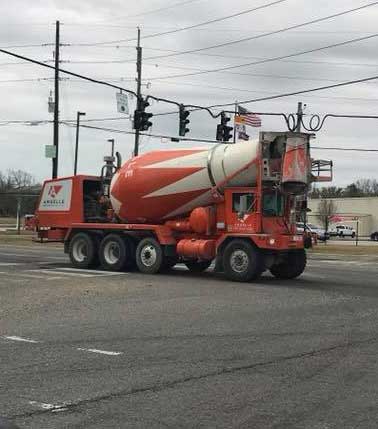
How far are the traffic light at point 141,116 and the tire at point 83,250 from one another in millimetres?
10924

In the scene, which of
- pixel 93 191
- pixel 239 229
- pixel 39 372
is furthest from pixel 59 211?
pixel 39 372

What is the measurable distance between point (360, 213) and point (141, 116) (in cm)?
7776

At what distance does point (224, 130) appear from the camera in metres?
32.5

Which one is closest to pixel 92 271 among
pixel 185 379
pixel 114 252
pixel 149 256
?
pixel 114 252

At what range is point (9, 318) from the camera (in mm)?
10242

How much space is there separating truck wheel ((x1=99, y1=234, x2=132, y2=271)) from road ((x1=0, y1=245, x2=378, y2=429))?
429cm

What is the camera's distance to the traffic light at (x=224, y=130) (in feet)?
106

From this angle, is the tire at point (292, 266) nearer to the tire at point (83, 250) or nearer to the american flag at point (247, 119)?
the tire at point (83, 250)

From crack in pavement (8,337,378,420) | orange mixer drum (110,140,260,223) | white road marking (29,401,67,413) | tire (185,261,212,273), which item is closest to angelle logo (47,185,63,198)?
orange mixer drum (110,140,260,223)

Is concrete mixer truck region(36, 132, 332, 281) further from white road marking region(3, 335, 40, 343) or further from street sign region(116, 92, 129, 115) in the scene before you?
street sign region(116, 92, 129, 115)

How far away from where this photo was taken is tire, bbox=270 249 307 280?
17263 millimetres

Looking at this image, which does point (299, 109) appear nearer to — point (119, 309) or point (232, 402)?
point (119, 309)

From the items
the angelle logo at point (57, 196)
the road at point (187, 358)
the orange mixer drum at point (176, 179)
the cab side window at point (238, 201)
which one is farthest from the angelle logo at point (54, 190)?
the road at point (187, 358)

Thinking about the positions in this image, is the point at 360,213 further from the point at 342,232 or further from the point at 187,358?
the point at 187,358
